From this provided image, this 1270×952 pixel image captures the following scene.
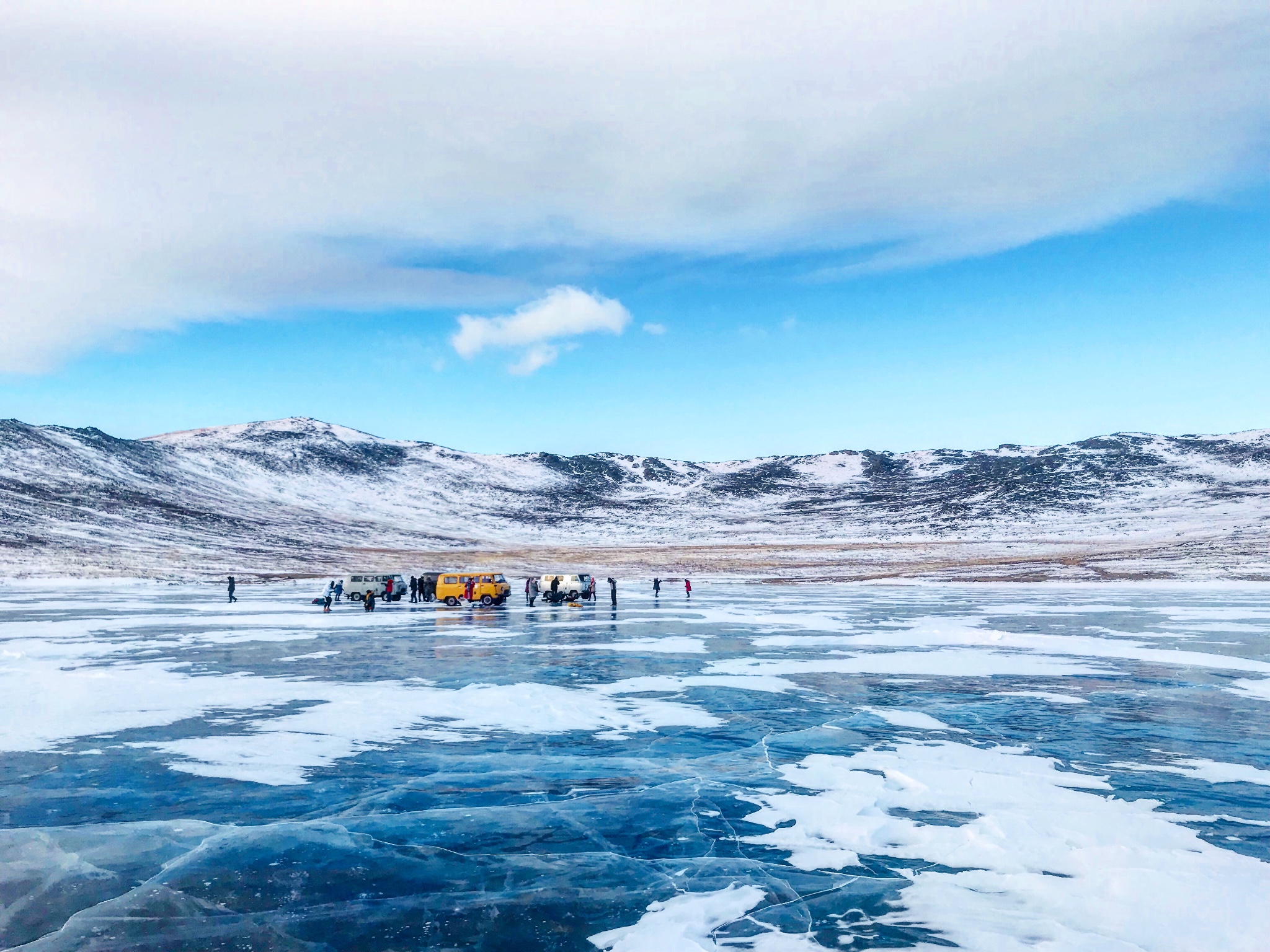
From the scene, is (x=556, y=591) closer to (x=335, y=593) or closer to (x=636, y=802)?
(x=335, y=593)

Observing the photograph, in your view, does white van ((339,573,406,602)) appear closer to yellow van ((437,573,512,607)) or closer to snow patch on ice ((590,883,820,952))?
yellow van ((437,573,512,607))

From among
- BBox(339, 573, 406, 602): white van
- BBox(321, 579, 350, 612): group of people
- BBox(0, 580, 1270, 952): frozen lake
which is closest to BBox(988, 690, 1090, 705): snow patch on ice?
BBox(0, 580, 1270, 952): frozen lake

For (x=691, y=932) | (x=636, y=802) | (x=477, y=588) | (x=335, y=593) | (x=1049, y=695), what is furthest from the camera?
(x=335, y=593)

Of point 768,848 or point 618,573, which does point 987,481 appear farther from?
point 768,848

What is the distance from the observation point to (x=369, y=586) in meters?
52.0

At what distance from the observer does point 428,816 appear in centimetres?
1012

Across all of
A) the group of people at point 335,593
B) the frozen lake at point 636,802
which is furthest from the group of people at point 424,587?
the frozen lake at point 636,802

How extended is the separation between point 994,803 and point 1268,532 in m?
111

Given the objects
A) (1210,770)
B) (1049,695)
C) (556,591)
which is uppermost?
(556,591)

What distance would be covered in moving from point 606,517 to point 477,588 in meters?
125

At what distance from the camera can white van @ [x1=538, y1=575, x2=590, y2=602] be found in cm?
4919

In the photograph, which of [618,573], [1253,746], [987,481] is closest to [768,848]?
[1253,746]

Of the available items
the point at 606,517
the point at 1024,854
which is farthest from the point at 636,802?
the point at 606,517

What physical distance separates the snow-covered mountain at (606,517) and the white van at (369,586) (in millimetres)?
37453
